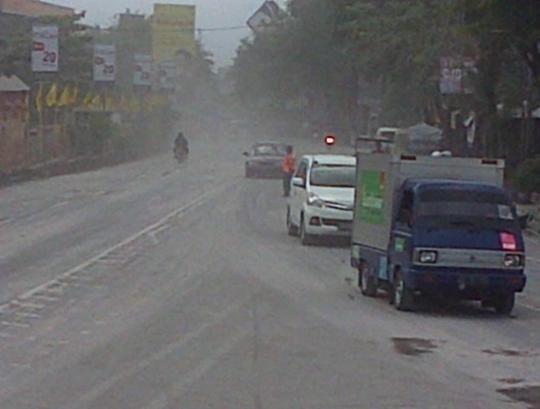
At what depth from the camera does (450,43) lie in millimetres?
54312

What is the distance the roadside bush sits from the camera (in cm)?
4622

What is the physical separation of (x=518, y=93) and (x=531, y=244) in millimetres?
20944

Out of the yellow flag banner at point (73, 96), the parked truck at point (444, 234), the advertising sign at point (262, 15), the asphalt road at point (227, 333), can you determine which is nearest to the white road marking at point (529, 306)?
the asphalt road at point (227, 333)

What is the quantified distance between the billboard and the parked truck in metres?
86.1

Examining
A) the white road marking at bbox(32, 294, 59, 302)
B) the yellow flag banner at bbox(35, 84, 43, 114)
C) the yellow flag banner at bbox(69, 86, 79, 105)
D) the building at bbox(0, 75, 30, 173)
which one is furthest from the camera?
the yellow flag banner at bbox(69, 86, 79, 105)

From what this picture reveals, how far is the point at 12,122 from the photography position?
6306cm

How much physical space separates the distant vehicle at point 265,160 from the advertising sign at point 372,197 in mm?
40761

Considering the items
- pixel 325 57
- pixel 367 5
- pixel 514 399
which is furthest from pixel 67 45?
pixel 514 399

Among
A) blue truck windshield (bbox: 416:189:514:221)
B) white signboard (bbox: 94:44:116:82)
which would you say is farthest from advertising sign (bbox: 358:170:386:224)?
white signboard (bbox: 94:44:116:82)

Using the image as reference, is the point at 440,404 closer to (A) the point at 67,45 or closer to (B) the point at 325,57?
(A) the point at 67,45

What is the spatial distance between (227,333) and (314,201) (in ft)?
44.2

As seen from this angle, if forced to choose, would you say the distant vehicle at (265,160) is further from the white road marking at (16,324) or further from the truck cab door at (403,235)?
the white road marking at (16,324)

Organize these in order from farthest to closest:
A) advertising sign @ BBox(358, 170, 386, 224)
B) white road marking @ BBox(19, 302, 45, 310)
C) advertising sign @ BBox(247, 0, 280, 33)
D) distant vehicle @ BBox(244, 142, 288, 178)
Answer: advertising sign @ BBox(247, 0, 280, 33) < distant vehicle @ BBox(244, 142, 288, 178) < advertising sign @ BBox(358, 170, 386, 224) < white road marking @ BBox(19, 302, 45, 310)

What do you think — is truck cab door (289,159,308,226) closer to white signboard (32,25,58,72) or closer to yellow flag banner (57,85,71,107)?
white signboard (32,25,58,72)
